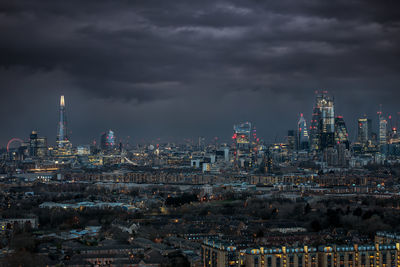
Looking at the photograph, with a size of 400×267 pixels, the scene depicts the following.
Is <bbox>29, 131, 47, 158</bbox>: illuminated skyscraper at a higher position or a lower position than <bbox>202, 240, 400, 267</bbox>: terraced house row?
higher

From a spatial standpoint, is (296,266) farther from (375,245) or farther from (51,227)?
(51,227)

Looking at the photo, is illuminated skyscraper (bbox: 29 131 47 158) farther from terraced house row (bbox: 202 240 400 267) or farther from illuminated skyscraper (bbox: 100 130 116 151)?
terraced house row (bbox: 202 240 400 267)

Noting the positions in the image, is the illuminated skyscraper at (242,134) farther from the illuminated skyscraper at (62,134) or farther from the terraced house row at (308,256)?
the terraced house row at (308,256)

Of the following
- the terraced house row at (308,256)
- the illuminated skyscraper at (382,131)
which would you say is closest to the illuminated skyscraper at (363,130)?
the illuminated skyscraper at (382,131)

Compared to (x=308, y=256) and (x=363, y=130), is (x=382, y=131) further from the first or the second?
(x=308, y=256)

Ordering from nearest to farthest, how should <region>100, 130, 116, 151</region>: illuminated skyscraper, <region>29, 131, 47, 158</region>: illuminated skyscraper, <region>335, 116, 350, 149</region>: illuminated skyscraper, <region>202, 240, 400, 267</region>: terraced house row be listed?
<region>202, 240, 400, 267</region>: terraced house row
<region>335, 116, 350, 149</region>: illuminated skyscraper
<region>29, 131, 47, 158</region>: illuminated skyscraper
<region>100, 130, 116, 151</region>: illuminated skyscraper

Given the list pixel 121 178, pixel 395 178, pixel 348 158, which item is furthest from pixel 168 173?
pixel 348 158

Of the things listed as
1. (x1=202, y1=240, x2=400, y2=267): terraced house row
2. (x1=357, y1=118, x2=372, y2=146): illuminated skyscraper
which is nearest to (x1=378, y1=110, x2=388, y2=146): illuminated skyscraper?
(x1=357, y1=118, x2=372, y2=146): illuminated skyscraper

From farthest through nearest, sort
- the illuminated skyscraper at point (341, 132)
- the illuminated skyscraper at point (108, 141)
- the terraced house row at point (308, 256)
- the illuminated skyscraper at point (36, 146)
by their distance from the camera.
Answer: the illuminated skyscraper at point (108, 141) < the illuminated skyscraper at point (36, 146) < the illuminated skyscraper at point (341, 132) < the terraced house row at point (308, 256)
